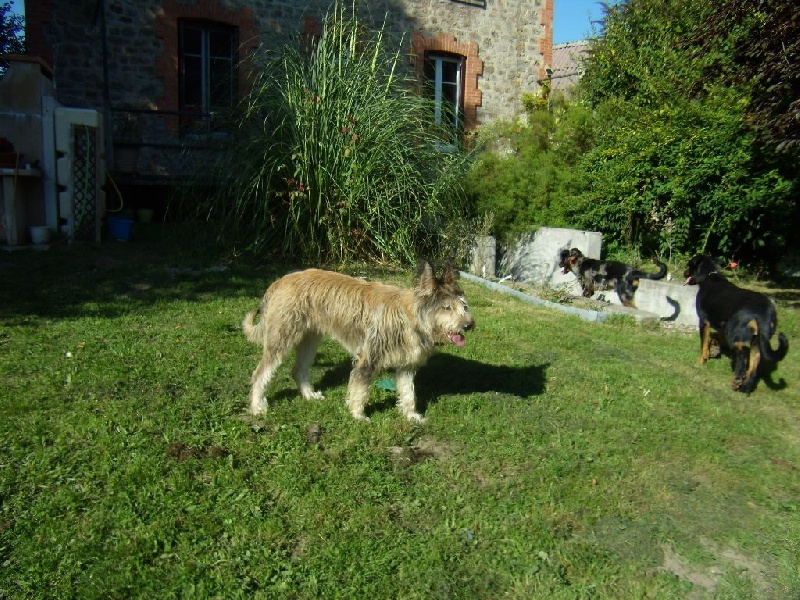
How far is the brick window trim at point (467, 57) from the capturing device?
1750 cm

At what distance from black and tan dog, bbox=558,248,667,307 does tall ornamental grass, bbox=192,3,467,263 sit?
2478 millimetres

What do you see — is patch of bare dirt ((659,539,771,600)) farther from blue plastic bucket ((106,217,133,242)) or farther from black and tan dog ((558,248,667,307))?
blue plastic bucket ((106,217,133,242))

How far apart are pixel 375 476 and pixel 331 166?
20.8 feet

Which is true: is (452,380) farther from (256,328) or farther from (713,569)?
(713,569)

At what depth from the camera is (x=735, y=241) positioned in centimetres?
1183

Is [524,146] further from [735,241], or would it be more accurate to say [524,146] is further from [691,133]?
[735,241]

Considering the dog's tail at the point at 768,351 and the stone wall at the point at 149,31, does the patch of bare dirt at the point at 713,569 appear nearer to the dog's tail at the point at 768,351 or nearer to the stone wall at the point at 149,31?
the dog's tail at the point at 768,351

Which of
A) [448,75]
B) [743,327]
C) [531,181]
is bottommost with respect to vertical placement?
[743,327]

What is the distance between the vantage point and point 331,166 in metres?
9.89

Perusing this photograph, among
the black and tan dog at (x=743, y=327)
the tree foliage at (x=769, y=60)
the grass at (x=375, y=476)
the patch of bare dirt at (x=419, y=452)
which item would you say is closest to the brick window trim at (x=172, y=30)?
the grass at (x=375, y=476)

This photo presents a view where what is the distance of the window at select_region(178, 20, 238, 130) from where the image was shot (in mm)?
15117

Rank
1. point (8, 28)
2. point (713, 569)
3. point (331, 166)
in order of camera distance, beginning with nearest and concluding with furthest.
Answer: point (713, 569) → point (331, 166) → point (8, 28)

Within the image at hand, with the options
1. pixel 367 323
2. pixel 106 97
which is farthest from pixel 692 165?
pixel 106 97

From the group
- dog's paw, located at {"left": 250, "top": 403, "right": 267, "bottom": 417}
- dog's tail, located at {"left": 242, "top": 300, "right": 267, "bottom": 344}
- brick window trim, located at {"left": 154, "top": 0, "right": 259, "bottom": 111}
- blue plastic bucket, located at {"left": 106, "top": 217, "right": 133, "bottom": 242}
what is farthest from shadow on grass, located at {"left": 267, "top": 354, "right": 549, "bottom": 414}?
brick window trim, located at {"left": 154, "top": 0, "right": 259, "bottom": 111}
